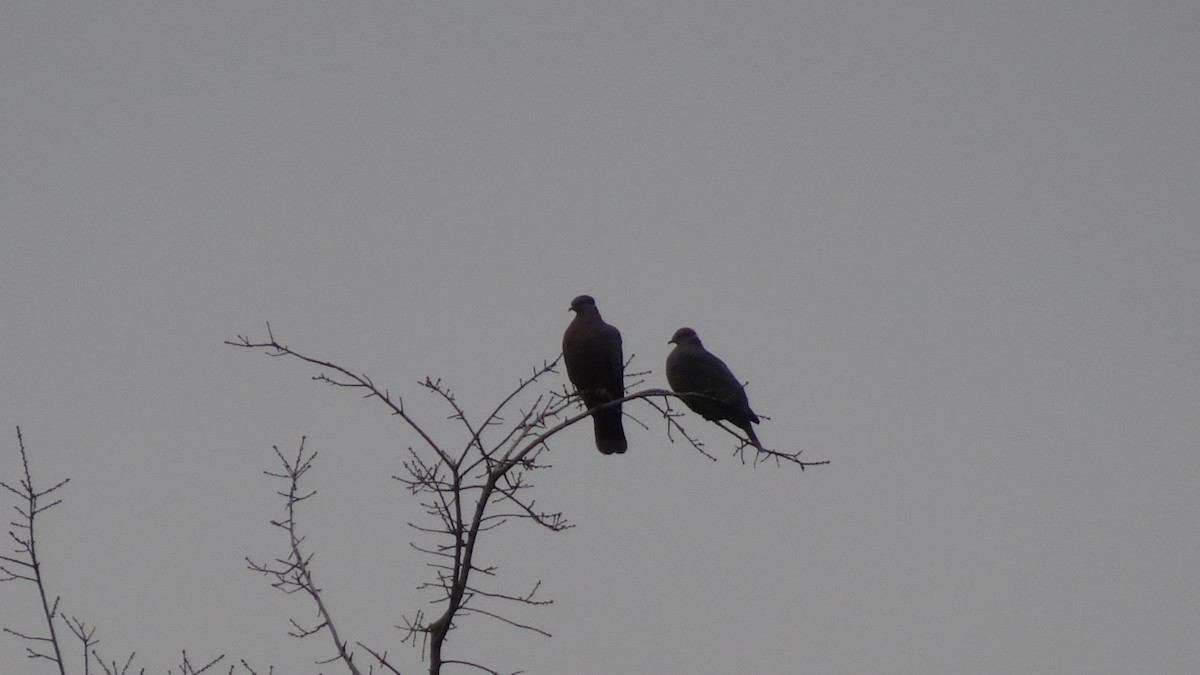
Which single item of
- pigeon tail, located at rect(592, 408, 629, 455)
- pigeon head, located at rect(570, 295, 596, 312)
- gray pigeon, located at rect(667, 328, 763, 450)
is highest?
pigeon head, located at rect(570, 295, 596, 312)

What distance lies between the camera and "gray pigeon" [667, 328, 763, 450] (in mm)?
5887

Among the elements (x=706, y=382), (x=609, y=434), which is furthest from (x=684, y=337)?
(x=609, y=434)

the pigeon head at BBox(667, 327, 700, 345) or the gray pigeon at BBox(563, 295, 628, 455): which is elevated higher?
the pigeon head at BBox(667, 327, 700, 345)

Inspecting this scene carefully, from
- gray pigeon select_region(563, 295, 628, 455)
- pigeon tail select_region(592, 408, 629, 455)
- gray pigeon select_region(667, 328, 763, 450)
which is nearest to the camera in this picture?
pigeon tail select_region(592, 408, 629, 455)

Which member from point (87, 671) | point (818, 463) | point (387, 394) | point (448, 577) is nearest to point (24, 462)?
point (87, 671)

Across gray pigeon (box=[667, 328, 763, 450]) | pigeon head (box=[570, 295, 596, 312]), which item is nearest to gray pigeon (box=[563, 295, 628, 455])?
pigeon head (box=[570, 295, 596, 312])

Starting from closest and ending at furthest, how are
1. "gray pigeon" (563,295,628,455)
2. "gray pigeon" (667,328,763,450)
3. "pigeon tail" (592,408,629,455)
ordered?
"pigeon tail" (592,408,629,455) < "gray pigeon" (563,295,628,455) < "gray pigeon" (667,328,763,450)

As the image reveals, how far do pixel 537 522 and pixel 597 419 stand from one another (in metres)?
2.28

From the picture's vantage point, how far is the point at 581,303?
596cm

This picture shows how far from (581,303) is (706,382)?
2.61ft

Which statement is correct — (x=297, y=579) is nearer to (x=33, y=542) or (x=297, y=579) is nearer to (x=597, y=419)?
(x=33, y=542)

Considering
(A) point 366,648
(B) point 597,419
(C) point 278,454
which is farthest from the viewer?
(B) point 597,419

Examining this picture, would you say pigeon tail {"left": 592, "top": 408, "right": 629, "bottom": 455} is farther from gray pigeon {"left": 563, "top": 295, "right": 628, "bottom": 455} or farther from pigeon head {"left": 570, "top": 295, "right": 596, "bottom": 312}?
pigeon head {"left": 570, "top": 295, "right": 596, "bottom": 312}

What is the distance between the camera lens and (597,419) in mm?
5480
